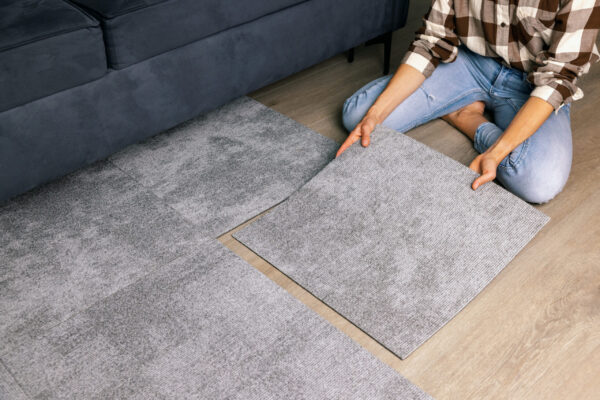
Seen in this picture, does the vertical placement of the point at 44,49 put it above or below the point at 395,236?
above

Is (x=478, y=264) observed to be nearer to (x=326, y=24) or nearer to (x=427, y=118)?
(x=427, y=118)

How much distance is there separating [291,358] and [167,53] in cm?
84

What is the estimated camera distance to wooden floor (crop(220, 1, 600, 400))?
1.10 metres

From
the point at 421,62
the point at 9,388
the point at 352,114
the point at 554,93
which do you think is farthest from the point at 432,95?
the point at 9,388

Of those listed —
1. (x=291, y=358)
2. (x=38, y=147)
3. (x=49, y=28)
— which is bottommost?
(x=291, y=358)

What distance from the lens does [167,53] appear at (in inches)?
61.1

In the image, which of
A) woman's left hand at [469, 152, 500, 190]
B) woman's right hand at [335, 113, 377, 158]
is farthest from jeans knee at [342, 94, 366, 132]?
woman's left hand at [469, 152, 500, 190]

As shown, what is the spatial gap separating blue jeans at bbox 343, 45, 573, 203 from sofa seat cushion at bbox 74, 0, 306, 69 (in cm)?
43

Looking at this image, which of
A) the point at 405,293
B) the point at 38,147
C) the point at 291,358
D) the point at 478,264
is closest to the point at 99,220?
the point at 38,147

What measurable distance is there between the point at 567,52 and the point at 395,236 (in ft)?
1.88

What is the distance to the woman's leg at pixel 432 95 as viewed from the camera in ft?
5.56

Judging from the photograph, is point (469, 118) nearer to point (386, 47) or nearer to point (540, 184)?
point (540, 184)

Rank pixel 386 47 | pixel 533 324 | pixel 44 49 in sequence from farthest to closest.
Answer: pixel 386 47 → pixel 44 49 → pixel 533 324

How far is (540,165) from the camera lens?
4.79ft
